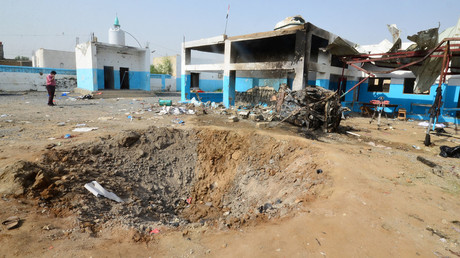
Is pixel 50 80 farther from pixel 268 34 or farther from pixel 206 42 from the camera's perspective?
pixel 268 34

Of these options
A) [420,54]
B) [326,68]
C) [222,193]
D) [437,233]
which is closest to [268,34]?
[326,68]

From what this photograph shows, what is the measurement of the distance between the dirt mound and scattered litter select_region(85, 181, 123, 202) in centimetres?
9

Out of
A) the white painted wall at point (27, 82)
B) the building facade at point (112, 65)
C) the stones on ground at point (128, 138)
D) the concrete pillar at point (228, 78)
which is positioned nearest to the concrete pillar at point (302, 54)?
the concrete pillar at point (228, 78)

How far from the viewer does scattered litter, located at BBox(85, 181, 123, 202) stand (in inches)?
147

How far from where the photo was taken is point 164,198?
16.8 ft

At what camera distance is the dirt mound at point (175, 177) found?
3.41 meters

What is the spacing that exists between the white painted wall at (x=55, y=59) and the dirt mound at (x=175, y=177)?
2628cm

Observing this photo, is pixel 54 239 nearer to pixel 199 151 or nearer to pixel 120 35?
pixel 199 151

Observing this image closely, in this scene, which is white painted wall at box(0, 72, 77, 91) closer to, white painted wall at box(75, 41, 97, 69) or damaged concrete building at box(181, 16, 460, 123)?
white painted wall at box(75, 41, 97, 69)

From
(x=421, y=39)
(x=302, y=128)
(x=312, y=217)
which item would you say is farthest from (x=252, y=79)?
(x=312, y=217)

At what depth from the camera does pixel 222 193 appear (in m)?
5.66

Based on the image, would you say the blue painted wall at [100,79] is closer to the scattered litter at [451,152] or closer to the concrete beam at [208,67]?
the concrete beam at [208,67]

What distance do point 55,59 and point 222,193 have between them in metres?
28.8

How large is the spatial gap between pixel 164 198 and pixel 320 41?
9.66 meters
